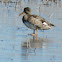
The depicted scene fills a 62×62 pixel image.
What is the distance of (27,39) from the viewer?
402 inches

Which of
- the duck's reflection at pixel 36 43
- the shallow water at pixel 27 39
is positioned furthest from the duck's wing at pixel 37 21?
the duck's reflection at pixel 36 43

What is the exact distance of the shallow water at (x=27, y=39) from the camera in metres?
8.41

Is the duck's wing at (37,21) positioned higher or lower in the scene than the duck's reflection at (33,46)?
higher

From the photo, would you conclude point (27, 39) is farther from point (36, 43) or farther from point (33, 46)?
point (33, 46)

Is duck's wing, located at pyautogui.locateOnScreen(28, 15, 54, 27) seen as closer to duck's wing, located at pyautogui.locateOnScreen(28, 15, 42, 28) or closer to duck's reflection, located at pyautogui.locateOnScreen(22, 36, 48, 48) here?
duck's wing, located at pyautogui.locateOnScreen(28, 15, 42, 28)

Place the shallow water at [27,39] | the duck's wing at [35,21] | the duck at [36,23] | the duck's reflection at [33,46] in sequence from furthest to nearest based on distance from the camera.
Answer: the duck's wing at [35,21]
the duck at [36,23]
the duck's reflection at [33,46]
the shallow water at [27,39]

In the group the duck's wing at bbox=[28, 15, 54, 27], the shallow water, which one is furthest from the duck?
the shallow water

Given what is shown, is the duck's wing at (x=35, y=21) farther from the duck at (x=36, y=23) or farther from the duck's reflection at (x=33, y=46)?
the duck's reflection at (x=33, y=46)

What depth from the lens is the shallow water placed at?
8.41 metres

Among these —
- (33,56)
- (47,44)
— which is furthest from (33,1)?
(33,56)

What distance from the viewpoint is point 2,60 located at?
8.00 meters

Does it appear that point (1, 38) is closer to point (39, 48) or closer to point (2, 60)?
point (39, 48)

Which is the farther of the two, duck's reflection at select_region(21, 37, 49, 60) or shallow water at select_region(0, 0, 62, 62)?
duck's reflection at select_region(21, 37, 49, 60)

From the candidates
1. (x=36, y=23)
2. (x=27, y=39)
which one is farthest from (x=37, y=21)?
(x=27, y=39)
